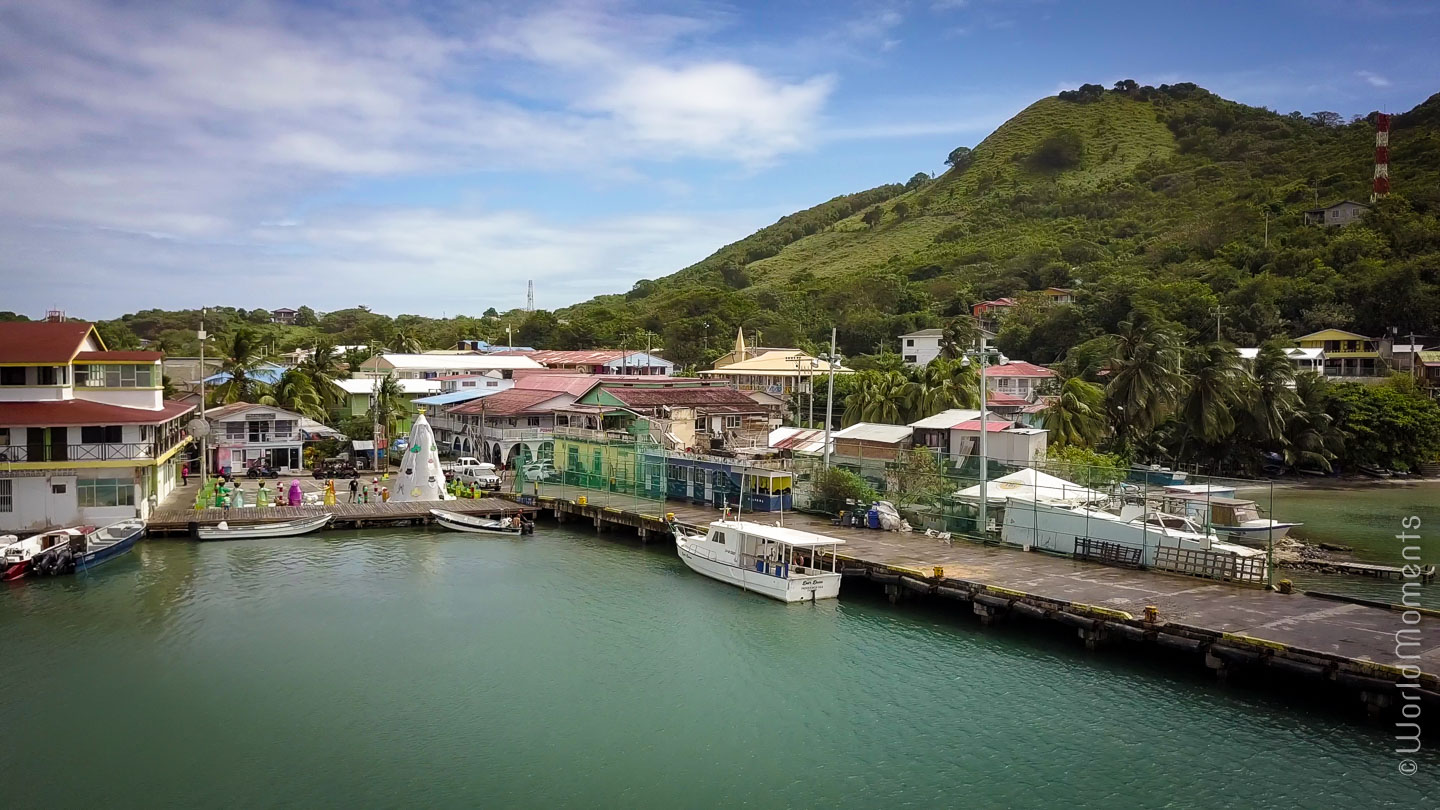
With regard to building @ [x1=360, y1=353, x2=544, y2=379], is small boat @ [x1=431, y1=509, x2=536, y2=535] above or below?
below

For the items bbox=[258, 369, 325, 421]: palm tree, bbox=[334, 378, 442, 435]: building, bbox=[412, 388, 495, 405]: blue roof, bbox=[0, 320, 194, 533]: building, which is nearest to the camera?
bbox=[0, 320, 194, 533]: building

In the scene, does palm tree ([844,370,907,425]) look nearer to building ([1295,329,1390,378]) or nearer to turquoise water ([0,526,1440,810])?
turquoise water ([0,526,1440,810])

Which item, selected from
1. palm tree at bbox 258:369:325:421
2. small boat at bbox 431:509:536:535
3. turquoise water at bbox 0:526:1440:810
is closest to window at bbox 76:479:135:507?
turquoise water at bbox 0:526:1440:810

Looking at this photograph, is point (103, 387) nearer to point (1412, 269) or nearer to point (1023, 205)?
point (1412, 269)

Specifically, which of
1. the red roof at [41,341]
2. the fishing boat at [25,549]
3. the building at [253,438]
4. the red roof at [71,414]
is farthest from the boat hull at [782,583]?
the building at [253,438]

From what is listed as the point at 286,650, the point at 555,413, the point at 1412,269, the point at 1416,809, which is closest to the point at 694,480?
the point at 555,413
